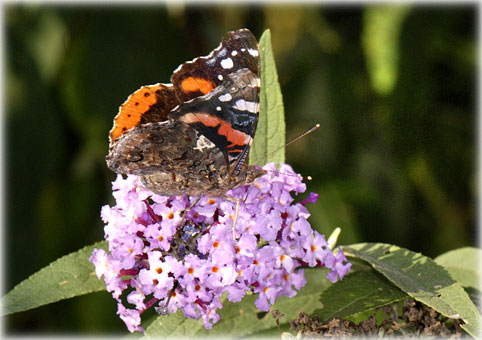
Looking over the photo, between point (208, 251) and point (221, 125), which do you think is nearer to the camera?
point (208, 251)

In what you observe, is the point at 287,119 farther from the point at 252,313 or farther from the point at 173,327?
the point at 173,327

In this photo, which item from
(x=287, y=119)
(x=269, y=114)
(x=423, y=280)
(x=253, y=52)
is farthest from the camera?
(x=287, y=119)

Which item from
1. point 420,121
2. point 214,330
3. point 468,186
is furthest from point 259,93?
point 468,186

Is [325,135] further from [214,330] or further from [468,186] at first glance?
[214,330]

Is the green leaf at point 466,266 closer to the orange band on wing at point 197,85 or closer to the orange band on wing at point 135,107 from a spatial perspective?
the orange band on wing at point 197,85

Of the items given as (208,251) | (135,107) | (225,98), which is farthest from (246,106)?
(208,251)

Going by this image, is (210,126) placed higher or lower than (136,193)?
higher
